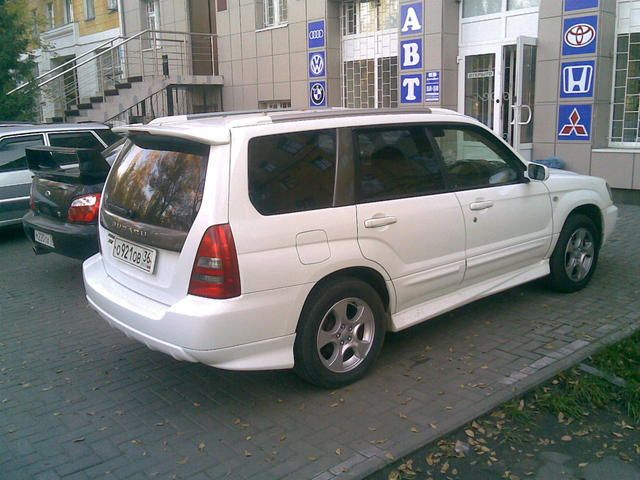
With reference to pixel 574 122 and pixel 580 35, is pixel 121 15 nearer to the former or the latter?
pixel 580 35

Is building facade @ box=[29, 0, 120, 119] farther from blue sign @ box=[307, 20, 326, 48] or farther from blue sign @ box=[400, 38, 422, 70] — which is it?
blue sign @ box=[400, 38, 422, 70]

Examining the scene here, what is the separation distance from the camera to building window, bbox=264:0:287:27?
1598 centimetres

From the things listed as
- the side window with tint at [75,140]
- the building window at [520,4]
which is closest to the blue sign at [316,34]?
the building window at [520,4]

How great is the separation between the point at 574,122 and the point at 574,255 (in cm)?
528

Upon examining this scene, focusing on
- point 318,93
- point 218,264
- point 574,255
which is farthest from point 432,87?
point 218,264

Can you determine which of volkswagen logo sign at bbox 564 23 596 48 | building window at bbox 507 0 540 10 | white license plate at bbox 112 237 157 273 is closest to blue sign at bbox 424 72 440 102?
building window at bbox 507 0 540 10

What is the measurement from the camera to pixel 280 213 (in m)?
3.88

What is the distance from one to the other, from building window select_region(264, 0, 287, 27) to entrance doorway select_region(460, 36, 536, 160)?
18.2ft

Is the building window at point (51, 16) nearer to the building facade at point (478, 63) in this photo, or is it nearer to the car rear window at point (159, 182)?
the building facade at point (478, 63)

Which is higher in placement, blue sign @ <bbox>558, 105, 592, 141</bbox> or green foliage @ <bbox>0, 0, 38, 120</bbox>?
green foliage @ <bbox>0, 0, 38, 120</bbox>

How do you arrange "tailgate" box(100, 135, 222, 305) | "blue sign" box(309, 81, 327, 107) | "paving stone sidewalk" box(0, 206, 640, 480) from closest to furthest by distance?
"paving stone sidewalk" box(0, 206, 640, 480)
"tailgate" box(100, 135, 222, 305)
"blue sign" box(309, 81, 327, 107)

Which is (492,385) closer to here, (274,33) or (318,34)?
(318,34)

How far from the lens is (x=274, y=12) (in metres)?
16.2

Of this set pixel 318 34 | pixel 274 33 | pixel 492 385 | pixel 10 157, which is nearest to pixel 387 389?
pixel 492 385
